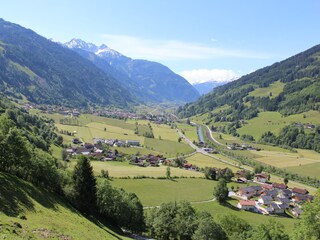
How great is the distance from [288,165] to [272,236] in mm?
138755

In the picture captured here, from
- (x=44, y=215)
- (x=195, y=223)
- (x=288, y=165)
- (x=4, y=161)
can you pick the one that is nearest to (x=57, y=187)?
(x=4, y=161)

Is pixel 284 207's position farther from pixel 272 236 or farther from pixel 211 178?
pixel 272 236

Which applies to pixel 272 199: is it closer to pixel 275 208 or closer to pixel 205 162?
pixel 275 208

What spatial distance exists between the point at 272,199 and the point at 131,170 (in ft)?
176

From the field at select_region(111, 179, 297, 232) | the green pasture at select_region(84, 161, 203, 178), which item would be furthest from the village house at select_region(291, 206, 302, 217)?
the green pasture at select_region(84, 161, 203, 178)

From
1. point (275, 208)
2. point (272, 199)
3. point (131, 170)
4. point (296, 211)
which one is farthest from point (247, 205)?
point (131, 170)

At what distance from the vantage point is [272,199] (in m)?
121

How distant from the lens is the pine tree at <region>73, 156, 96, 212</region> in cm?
5988

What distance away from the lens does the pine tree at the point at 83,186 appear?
59.9 m

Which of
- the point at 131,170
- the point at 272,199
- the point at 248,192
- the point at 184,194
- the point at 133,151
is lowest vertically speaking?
the point at 272,199

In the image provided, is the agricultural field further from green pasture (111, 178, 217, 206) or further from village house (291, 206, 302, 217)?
village house (291, 206, 302, 217)

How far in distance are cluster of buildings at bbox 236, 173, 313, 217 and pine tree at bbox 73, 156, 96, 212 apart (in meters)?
62.5

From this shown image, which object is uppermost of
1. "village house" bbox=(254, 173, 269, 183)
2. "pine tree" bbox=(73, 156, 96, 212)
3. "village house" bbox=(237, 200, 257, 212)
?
"pine tree" bbox=(73, 156, 96, 212)

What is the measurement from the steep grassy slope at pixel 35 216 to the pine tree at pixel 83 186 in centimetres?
456
